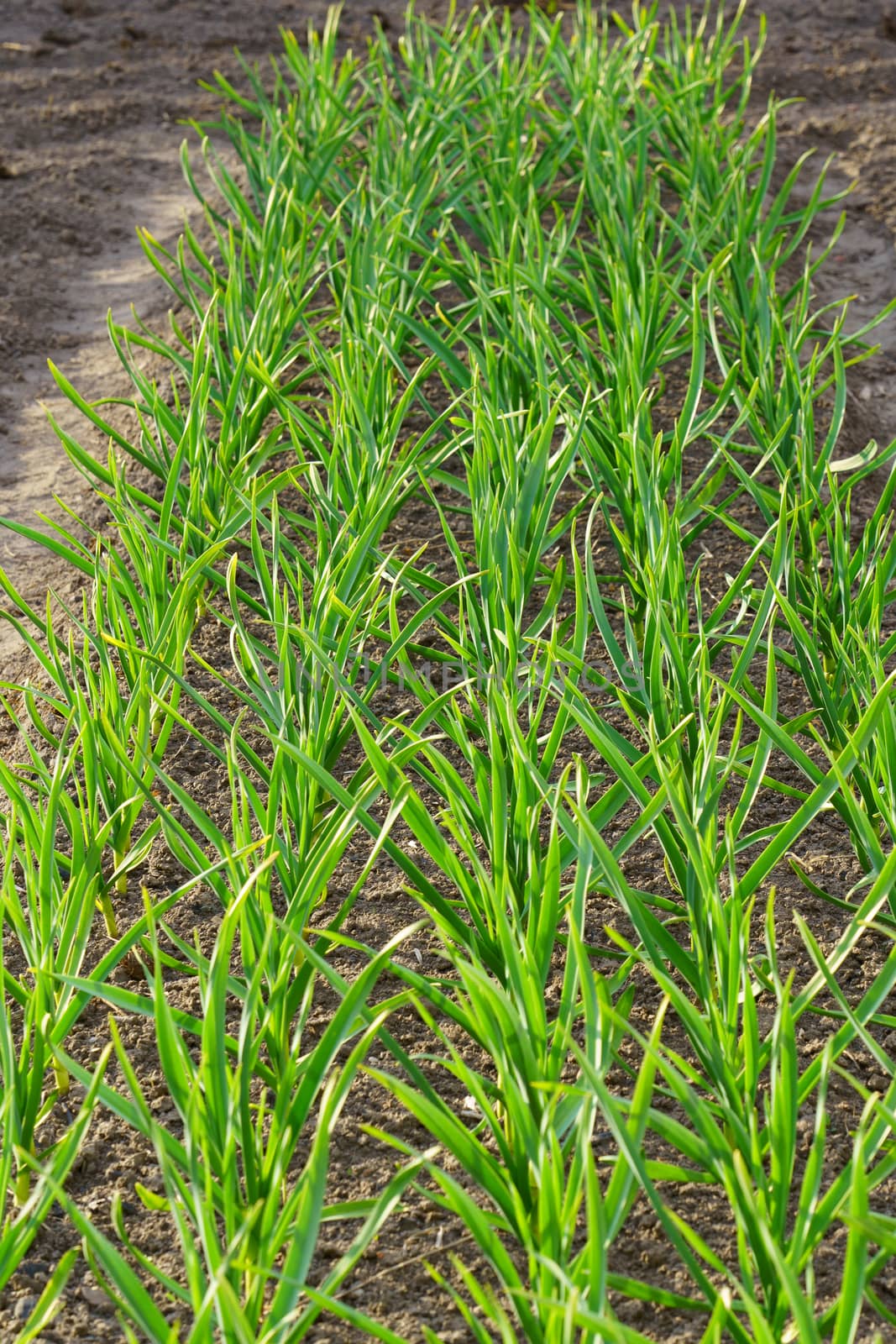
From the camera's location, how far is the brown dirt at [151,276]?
125 cm

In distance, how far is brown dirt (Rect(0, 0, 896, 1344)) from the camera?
1249 mm

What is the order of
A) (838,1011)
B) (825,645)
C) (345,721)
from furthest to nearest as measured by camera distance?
1. (825,645)
2. (345,721)
3. (838,1011)

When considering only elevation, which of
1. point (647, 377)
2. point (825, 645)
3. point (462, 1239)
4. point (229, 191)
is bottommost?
point (462, 1239)

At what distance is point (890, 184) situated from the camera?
3.98m

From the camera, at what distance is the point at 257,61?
5.00 meters

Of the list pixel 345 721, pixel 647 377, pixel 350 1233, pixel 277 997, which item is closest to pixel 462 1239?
pixel 350 1233

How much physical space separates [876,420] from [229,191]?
5.02 feet

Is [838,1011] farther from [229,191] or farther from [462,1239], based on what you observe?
[229,191]

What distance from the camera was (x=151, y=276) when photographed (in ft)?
11.8

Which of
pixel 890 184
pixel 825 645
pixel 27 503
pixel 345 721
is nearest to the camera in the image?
pixel 345 721

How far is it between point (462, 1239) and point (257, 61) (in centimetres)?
476

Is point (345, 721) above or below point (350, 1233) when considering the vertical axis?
above

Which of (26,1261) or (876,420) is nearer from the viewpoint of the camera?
(26,1261)

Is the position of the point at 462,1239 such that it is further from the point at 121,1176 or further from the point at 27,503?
the point at 27,503
